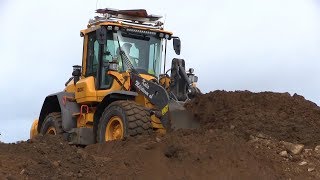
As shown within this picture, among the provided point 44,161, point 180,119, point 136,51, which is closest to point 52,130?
point 136,51

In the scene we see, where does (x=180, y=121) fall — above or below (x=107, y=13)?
below

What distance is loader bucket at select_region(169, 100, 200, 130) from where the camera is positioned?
9922 mm

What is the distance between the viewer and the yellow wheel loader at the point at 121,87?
33.3 feet

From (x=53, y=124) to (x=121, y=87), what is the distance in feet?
7.55

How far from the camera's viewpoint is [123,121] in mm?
10125

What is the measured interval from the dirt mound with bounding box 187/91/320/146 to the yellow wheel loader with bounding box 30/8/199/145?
0.42 meters

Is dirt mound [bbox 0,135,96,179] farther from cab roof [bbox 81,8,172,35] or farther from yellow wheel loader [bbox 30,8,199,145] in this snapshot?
cab roof [bbox 81,8,172,35]

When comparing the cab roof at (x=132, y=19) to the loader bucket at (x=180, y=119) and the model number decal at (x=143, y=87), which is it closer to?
the model number decal at (x=143, y=87)

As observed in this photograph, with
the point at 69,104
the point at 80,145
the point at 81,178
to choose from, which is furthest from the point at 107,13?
the point at 81,178

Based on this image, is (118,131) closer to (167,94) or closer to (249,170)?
(167,94)

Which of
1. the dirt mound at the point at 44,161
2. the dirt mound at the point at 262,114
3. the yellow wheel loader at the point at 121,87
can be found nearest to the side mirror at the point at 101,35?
the yellow wheel loader at the point at 121,87

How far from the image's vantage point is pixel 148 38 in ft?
39.7

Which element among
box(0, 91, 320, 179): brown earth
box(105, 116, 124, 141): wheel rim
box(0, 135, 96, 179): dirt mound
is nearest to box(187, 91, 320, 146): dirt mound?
box(0, 91, 320, 179): brown earth

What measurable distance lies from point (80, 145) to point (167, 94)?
2.39m
